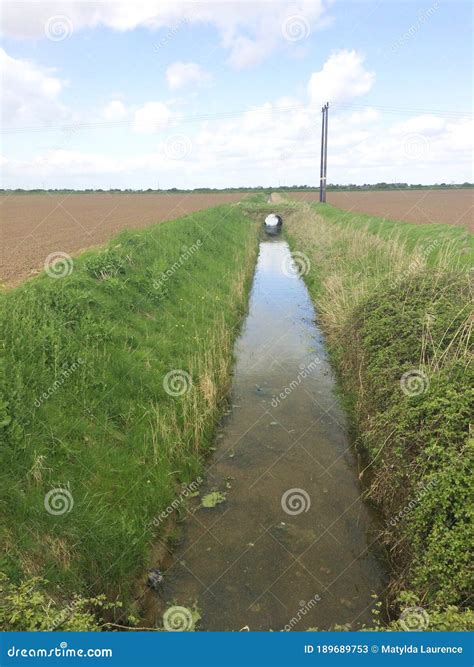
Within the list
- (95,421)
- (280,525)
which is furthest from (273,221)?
(280,525)

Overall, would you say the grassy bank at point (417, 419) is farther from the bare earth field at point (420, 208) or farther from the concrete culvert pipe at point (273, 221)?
the concrete culvert pipe at point (273, 221)

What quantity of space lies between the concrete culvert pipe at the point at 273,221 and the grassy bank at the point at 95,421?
33.4 meters

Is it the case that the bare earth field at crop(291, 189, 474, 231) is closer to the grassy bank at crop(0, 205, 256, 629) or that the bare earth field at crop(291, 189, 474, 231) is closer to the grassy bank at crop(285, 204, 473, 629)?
the grassy bank at crop(285, 204, 473, 629)

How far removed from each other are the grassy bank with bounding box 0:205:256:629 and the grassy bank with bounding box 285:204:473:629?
116 inches

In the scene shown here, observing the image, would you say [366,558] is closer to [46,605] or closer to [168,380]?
[46,605]

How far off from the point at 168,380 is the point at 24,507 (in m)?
4.25

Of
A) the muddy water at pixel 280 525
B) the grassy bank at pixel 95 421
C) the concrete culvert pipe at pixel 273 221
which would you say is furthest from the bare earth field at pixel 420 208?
the grassy bank at pixel 95 421

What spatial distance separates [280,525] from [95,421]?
3.14m

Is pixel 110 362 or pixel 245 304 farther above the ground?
→ pixel 110 362

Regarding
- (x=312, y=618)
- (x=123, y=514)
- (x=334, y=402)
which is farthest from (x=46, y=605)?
(x=334, y=402)

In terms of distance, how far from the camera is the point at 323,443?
812 cm

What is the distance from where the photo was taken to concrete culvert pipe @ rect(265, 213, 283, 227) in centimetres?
4393

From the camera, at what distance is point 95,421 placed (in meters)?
6.66

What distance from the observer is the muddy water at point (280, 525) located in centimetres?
503
